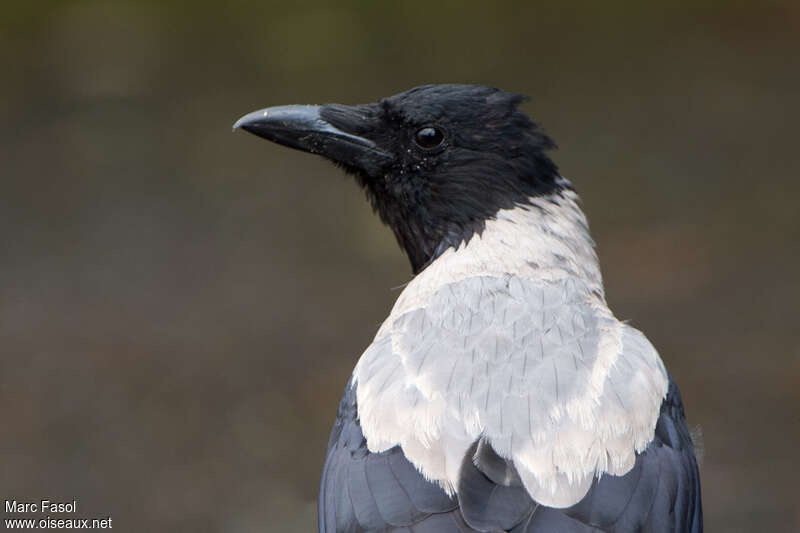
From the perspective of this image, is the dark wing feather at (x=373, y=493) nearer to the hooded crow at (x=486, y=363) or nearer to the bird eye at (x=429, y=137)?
the hooded crow at (x=486, y=363)

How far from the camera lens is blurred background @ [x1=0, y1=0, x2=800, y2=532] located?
5.91 m

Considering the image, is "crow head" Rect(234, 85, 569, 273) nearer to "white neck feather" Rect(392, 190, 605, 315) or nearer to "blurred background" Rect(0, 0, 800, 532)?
"white neck feather" Rect(392, 190, 605, 315)

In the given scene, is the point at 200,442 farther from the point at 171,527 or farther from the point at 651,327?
the point at 651,327

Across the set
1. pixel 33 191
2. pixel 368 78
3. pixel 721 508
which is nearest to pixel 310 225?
pixel 368 78

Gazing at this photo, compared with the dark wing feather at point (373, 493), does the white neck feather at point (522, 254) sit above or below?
above

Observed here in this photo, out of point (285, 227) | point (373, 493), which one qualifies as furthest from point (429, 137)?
point (285, 227)

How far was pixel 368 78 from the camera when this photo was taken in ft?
26.7

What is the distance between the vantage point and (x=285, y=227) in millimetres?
7496

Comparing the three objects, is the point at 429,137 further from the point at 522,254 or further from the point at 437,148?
the point at 522,254

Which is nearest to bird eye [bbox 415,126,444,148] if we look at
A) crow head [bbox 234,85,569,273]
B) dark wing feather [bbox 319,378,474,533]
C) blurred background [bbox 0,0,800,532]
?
crow head [bbox 234,85,569,273]

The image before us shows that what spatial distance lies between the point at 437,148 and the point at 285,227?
3687mm

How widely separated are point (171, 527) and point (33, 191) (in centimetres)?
296

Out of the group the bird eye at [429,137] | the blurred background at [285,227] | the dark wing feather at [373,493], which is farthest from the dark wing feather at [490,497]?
the blurred background at [285,227]

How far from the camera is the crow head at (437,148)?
386 centimetres
